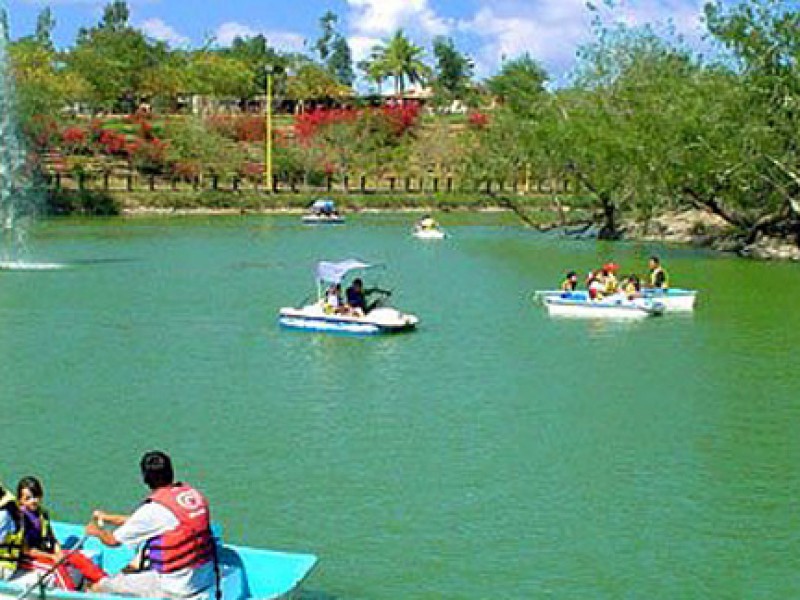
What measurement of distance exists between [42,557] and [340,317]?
17673 millimetres

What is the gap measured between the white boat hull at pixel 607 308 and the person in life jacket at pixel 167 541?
72.0 ft

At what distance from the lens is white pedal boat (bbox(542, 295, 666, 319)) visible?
3091 centimetres

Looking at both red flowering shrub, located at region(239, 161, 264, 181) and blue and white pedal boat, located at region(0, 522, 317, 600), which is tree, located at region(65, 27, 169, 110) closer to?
red flowering shrub, located at region(239, 161, 264, 181)

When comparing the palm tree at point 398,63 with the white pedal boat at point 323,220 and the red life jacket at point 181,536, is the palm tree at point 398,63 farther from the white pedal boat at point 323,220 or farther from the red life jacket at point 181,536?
the red life jacket at point 181,536

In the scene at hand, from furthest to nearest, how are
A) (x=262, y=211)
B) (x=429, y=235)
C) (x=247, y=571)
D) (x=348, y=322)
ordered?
(x=262, y=211) → (x=429, y=235) → (x=348, y=322) → (x=247, y=571)

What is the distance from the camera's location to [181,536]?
9.61 metres

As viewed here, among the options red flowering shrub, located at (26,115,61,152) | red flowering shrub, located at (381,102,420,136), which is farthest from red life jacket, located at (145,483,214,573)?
red flowering shrub, located at (381,102,420,136)

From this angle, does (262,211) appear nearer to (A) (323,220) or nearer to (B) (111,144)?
(A) (323,220)

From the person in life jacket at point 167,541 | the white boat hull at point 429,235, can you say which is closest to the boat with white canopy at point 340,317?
the person in life jacket at point 167,541

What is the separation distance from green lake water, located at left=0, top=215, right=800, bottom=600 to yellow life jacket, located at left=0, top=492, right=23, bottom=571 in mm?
2702

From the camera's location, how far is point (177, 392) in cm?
2131

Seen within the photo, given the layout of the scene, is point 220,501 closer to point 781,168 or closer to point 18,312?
point 18,312

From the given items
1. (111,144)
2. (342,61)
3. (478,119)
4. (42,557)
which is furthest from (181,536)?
(342,61)

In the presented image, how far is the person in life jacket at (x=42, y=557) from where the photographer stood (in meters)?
10.1
